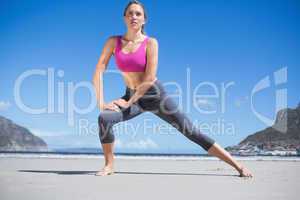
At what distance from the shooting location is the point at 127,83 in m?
4.41

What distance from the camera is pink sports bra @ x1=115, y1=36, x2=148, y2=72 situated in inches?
168

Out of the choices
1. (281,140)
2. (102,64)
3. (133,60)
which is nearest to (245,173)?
(133,60)

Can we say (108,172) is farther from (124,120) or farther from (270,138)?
(270,138)

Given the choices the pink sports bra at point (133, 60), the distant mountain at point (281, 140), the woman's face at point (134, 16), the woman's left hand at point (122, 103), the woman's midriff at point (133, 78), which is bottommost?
the distant mountain at point (281, 140)

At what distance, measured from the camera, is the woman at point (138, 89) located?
424cm

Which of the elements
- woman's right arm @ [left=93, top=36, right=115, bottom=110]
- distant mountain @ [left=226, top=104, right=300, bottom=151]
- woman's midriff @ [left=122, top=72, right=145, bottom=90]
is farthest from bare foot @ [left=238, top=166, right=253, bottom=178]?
distant mountain @ [left=226, top=104, right=300, bottom=151]

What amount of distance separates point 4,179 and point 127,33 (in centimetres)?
201

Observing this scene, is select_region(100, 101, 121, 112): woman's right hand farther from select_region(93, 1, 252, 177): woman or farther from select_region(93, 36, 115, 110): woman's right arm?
select_region(93, 36, 115, 110): woman's right arm

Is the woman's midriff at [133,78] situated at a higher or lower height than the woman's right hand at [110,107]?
higher

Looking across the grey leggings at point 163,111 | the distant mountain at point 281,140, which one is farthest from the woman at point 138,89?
the distant mountain at point 281,140

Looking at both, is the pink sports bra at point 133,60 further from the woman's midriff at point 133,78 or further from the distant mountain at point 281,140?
the distant mountain at point 281,140

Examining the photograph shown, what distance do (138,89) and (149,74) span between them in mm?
203

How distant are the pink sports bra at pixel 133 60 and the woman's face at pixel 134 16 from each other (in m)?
0.22

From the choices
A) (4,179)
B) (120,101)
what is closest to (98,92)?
(120,101)
